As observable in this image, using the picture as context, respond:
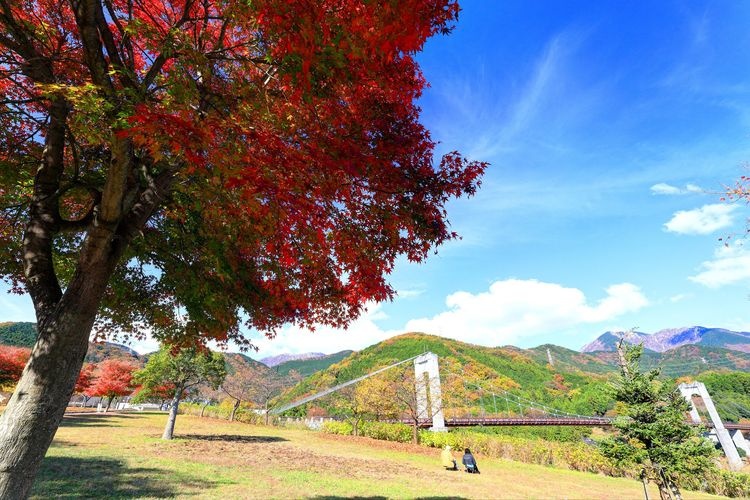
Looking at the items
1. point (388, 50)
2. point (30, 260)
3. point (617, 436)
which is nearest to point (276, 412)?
point (617, 436)

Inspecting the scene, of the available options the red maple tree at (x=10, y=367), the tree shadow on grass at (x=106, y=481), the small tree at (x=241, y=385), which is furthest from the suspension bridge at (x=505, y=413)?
the red maple tree at (x=10, y=367)

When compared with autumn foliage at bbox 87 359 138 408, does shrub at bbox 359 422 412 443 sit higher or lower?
lower

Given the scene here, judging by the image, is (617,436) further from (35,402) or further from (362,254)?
(35,402)

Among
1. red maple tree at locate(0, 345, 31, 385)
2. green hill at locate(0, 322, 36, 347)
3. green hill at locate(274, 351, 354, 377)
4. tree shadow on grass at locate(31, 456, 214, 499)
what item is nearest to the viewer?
Answer: tree shadow on grass at locate(31, 456, 214, 499)

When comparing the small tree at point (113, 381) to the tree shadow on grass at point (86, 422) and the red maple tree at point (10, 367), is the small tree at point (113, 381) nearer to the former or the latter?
the red maple tree at point (10, 367)

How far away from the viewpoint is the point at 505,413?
46.0 metres

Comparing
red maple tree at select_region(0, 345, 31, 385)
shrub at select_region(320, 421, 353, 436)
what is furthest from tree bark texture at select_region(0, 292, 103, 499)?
red maple tree at select_region(0, 345, 31, 385)

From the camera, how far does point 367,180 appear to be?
465cm

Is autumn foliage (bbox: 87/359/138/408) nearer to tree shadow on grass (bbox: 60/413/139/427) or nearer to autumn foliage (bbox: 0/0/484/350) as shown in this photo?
tree shadow on grass (bbox: 60/413/139/427)

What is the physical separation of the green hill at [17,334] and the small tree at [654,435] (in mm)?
83768

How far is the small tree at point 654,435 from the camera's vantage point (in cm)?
920

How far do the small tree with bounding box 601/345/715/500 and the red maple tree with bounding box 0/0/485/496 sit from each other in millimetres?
9125

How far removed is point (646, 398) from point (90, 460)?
1547 centimetres

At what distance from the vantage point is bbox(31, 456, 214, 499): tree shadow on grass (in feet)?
21.4
